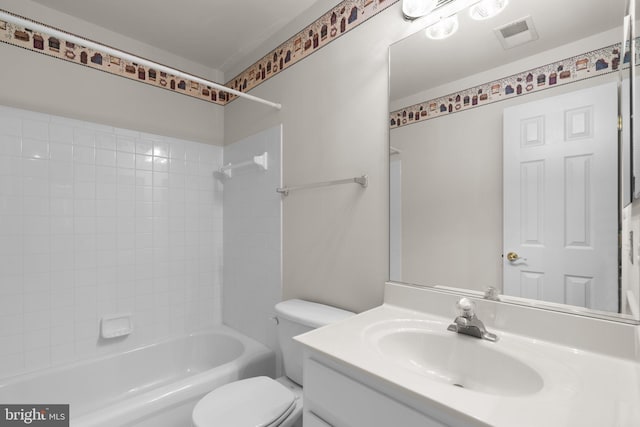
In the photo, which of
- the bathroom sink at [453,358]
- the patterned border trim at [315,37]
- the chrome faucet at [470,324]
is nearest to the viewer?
the bathroom sink at [453,358]

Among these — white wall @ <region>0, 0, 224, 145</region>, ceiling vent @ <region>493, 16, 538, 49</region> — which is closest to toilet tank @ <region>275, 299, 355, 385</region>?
ceiling vent @ <region>493, 16, 538, 49</region>

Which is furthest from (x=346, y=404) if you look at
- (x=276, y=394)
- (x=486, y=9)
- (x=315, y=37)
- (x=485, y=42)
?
(x=315, y=37)

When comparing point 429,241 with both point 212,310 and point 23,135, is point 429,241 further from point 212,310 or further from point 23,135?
point 23,135

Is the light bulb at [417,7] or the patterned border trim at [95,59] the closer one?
the light bulb at [417,7]

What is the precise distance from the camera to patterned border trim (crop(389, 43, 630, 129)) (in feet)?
2.65

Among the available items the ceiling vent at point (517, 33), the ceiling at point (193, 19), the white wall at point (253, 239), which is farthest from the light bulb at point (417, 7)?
the white wall at point (253, 239)

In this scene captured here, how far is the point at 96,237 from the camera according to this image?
5.93 feet

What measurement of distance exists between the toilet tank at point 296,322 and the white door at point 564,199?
0.73 meters

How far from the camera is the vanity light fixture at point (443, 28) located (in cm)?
111

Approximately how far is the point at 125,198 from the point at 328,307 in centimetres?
149

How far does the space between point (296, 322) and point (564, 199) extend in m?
1.13

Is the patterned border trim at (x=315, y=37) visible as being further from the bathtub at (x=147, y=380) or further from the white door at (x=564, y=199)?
the bathtub at (x=147, y=380)

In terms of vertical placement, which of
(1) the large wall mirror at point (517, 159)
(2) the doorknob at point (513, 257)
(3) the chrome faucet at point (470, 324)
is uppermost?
(1) the large wall mirror at point (517, 159)

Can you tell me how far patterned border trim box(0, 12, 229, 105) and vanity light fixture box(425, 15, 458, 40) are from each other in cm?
172
